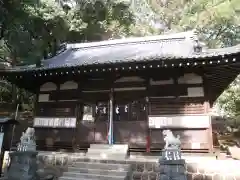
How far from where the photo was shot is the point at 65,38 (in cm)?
1969

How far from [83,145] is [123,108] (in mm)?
1946

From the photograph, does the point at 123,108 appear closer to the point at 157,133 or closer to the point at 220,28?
the point at 157,133

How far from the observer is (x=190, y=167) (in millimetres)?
6609

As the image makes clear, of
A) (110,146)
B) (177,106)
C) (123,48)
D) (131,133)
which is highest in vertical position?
(123,48)

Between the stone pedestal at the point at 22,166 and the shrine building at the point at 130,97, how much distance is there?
184cm

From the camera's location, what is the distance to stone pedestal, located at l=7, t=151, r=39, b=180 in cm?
688

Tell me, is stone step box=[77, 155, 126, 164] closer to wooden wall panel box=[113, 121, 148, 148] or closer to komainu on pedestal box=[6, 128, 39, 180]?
wooden wall panel box=[113, 121, 148, 148]

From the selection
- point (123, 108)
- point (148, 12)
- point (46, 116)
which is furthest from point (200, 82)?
point (148, 12)

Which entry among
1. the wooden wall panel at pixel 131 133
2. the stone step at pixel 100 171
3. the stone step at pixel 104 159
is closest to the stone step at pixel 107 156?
the stone step at pixel 104 159

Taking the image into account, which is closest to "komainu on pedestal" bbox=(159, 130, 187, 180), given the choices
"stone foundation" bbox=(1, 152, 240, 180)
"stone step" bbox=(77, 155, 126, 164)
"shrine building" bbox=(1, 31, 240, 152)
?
"stone foundation" bbox=(1, 152, 240, 180)

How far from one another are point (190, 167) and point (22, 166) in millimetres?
4727

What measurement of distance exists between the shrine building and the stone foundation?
84 centimetres

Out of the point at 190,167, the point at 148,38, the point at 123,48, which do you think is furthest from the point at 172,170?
the point at 148,38

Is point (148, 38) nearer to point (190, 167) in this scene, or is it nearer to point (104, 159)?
point (104, 159)
